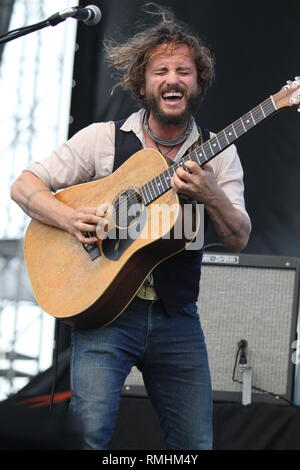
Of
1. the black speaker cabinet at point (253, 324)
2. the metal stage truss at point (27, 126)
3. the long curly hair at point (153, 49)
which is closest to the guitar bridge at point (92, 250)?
the long curly hair at point (153, 49)

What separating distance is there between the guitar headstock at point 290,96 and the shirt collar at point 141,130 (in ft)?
1.39

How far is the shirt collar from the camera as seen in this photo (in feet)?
9.43

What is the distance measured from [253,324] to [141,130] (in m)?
1.49

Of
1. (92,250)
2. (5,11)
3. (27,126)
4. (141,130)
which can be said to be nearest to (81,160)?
(141,130)

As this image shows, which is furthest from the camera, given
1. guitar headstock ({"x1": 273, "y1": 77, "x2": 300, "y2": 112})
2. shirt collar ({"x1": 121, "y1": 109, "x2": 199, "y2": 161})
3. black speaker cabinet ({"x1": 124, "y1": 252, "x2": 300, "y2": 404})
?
black speaker cabinet ({"x1": 124, "y1": 252, "x2": 300, "y2": 404})

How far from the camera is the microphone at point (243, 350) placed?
394 cm

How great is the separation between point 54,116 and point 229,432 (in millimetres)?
2076

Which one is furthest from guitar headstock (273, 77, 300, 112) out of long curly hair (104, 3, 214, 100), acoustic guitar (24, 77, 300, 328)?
long curly hair (104, 3, 214, 100)

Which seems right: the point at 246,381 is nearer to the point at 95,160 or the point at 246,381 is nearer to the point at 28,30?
the point at 95,160

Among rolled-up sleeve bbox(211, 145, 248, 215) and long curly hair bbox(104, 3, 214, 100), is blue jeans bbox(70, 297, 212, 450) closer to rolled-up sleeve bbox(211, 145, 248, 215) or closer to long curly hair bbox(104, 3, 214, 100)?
rolled-up sleeve bbox(211, 145, 248, 215)

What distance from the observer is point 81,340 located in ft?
9.04

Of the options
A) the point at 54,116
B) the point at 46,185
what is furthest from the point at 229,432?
the point at 54,116

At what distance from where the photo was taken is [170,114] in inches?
112

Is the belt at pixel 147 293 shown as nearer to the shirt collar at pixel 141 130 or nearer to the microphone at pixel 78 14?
the shirt collar at pixel 141 130
